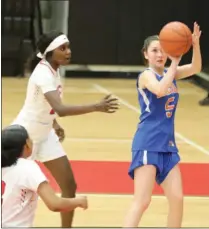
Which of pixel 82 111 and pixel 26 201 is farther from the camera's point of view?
pixel 82 111

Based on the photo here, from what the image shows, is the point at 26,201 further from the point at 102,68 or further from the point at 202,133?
the point at 102,68

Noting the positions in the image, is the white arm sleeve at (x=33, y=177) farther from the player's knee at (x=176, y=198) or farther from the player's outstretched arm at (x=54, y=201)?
the player's knee at (x=176, y=198)

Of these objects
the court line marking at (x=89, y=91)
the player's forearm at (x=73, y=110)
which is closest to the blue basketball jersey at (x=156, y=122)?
the player's forearm at (x=73, y=110)

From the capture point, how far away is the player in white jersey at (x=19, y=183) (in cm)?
444

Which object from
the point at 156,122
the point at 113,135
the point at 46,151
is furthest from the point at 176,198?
the point at 113,135

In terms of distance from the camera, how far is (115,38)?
17016 millimetres

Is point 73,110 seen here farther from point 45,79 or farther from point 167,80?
point 167,80

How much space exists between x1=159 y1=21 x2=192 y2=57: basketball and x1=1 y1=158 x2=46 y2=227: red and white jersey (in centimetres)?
149

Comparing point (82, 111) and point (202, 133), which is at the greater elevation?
point (82, 111)

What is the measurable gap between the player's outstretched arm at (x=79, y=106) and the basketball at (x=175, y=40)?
515 mm

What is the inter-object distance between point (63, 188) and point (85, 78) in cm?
1116

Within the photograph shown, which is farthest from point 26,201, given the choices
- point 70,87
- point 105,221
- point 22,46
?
point 22,46

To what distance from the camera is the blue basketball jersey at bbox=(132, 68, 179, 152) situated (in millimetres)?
5535

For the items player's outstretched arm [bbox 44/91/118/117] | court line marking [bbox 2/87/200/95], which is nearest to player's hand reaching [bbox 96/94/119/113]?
player's outstretched arm [bbox 44/91/118/117]
